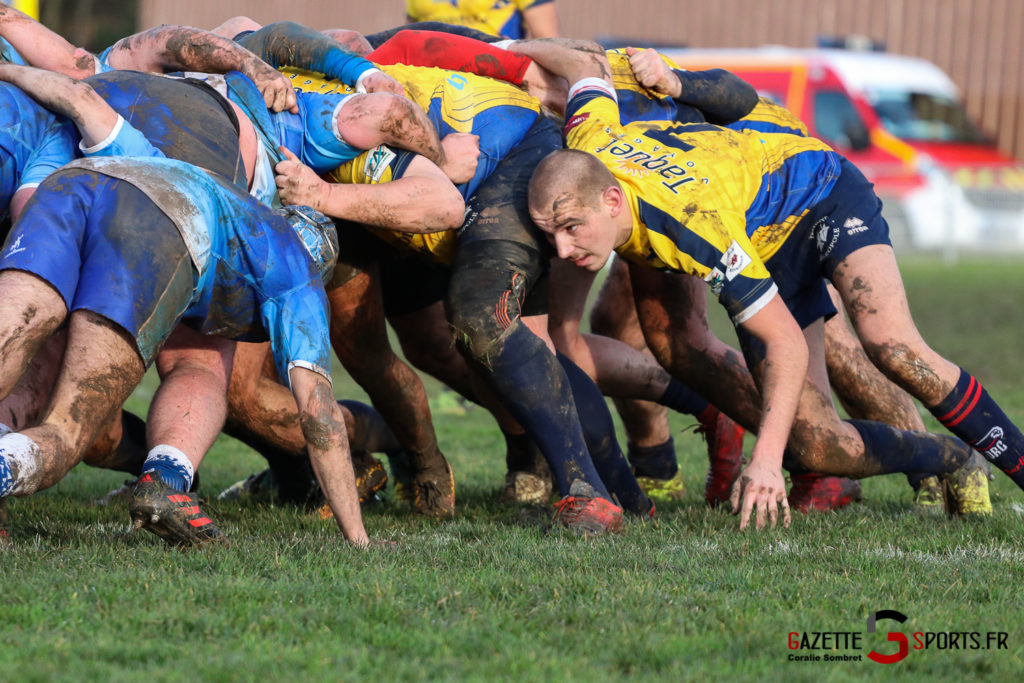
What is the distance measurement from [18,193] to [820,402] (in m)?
2.84

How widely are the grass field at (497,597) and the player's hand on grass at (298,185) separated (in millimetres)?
1131

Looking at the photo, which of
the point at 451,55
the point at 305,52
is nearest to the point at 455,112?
the point at 451,55

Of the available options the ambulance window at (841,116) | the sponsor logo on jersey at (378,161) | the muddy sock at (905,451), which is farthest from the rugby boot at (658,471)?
the ambulance window at (841,116)

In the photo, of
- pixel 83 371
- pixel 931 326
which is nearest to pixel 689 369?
pixel 83 371

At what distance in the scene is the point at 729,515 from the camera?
15.6 ft

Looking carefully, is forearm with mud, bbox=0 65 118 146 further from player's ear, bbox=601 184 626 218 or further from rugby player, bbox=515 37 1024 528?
player's ear, bbox=601 184 626 218

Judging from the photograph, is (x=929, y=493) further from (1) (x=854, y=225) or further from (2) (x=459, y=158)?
(2) (x=459, y=158)

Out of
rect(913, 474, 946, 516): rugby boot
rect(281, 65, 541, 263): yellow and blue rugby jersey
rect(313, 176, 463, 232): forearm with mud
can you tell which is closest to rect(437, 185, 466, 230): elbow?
rect(313, 176, 463, 232): forearm with mud

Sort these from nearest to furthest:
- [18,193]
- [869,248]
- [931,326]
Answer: [18,193]
[869,248]
[931,326]

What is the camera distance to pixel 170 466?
12.6 feet

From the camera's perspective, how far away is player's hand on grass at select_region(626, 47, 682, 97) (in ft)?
16.9

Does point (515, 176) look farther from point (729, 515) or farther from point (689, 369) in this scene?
point (729, 515)

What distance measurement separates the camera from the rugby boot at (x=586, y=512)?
4254 millimetres

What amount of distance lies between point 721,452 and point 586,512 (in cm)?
128
